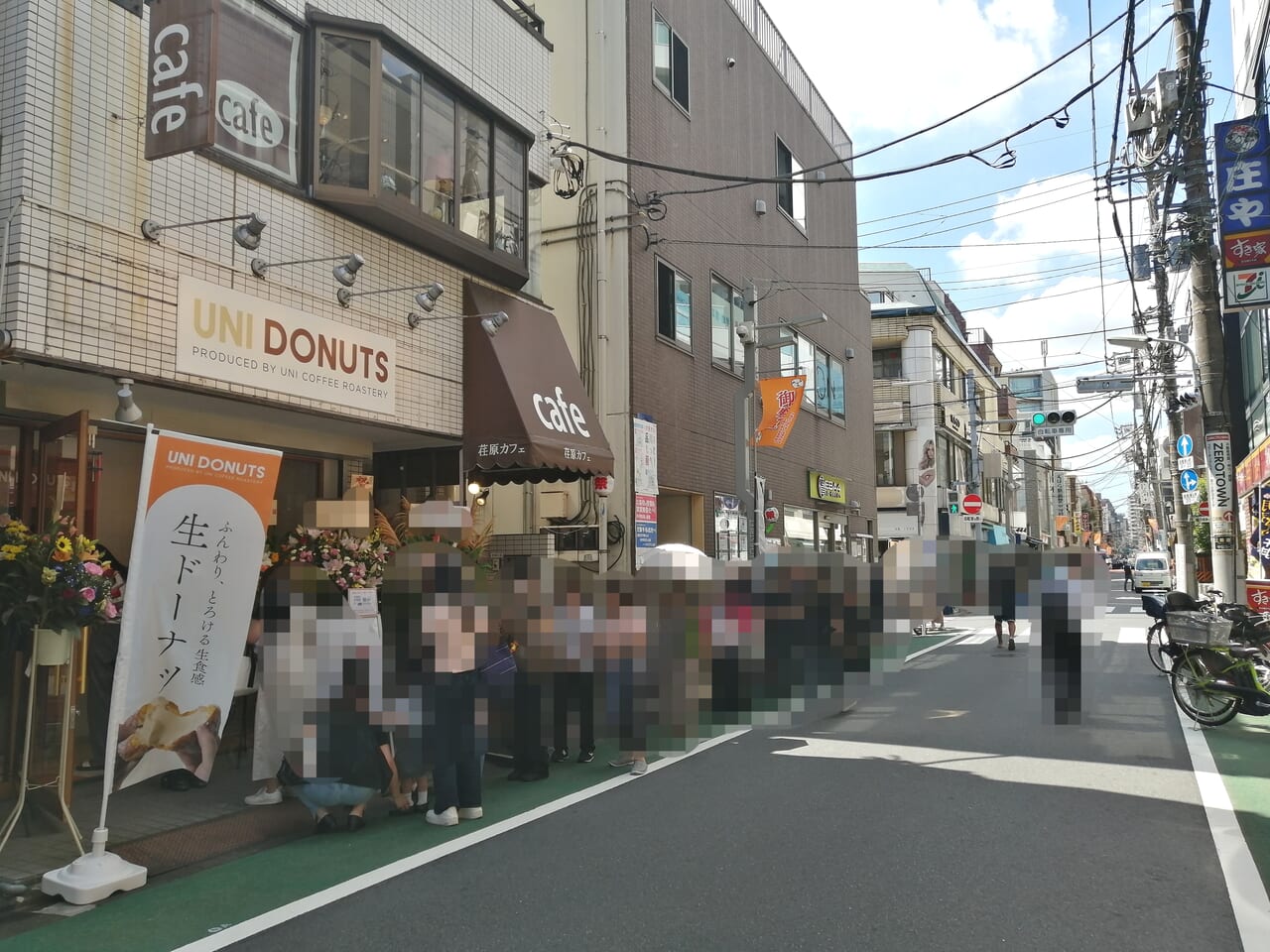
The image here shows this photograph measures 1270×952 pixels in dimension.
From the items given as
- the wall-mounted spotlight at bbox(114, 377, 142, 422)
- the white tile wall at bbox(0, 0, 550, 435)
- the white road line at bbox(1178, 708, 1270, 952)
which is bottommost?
the white road line at bbox(1178, 708, 1270, 952)

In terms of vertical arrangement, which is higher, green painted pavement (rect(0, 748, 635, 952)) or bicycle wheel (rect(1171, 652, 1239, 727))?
bicycle wheel (rect(1171, 652, 1239, 727))

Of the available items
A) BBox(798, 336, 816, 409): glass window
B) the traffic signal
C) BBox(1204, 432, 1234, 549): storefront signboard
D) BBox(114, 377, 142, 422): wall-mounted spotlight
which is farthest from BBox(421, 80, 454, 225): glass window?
the traffic signal

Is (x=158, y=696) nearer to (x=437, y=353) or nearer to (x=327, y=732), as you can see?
(x=327, y=732)

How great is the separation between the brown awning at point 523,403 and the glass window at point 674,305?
15.9ft

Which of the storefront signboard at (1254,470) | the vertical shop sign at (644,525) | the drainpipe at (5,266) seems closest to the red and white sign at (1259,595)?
the storefront signboard at (1254,470)

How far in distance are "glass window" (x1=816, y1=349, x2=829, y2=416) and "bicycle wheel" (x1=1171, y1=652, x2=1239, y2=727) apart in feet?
48.4

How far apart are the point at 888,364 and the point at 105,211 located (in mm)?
37118

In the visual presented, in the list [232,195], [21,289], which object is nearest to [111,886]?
[21,289]

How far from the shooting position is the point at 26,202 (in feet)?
19.6

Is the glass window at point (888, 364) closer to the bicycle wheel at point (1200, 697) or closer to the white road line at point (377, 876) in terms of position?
the bicycle wheel at point (1200, 697)

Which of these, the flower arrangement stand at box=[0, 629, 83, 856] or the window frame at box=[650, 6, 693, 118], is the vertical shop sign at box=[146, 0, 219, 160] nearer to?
the flower arrangement stand at box=[0, 629, 83, 856]

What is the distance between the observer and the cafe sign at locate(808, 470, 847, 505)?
74.2 ft

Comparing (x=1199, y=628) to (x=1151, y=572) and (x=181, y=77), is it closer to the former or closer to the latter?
(x=181, y=77)

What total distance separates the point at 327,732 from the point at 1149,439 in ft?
133
